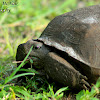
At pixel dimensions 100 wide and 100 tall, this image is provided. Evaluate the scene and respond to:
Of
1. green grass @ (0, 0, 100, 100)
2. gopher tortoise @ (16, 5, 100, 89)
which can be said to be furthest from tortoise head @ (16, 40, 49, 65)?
green grass @ (0, 0, 100, 100)

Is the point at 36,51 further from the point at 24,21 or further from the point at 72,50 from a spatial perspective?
the point at 24,21

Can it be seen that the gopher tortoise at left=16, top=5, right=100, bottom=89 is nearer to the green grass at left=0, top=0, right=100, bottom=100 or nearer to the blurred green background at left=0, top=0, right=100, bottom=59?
the green grass at left=0, top=0, right=100, bottom=100

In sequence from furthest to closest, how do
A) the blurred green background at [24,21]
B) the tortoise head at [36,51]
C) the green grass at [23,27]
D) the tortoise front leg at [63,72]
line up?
the blurred green background at [24,21]
the green grass at [23,27]
the tortoise head at [36,51]
the tortoise front leg at [63,72]

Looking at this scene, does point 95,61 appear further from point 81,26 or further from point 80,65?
point 81,26

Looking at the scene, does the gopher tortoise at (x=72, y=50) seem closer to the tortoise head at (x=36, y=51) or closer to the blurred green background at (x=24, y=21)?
the tortoise head at (x=36, y=51)

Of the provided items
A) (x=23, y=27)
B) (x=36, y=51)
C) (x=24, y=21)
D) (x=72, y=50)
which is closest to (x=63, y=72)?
(x=72, y=50)

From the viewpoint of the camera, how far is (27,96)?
1.55 m

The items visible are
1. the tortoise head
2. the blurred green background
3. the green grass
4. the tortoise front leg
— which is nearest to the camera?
the tortoise front leg

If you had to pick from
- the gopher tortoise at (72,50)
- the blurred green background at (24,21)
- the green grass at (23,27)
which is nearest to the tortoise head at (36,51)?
the gopher tortoise at (72,50)

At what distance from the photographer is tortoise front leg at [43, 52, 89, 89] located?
61.0 inches

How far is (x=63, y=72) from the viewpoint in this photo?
1581 mm

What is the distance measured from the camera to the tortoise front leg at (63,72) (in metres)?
1.55

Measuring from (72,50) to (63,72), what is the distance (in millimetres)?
198

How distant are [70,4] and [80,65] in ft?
12.8
